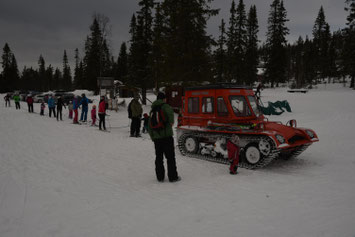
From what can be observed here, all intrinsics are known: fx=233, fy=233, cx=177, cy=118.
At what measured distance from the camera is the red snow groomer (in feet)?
22.7

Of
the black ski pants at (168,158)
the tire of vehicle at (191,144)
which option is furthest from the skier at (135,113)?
the black ski pants at (168,158)

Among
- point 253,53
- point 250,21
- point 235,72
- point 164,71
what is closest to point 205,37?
point 164,71

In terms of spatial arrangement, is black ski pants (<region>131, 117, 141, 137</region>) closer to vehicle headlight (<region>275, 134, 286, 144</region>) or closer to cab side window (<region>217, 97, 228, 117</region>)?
cab side window (<region>217, 97, 228, 117</region>)

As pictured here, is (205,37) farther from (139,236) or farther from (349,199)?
(139,236)

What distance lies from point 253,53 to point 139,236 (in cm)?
4562

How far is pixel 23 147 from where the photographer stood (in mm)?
9789

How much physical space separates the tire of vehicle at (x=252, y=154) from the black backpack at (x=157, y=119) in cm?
298

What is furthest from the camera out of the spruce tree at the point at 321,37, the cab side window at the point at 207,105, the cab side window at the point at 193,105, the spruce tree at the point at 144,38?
the spruce tree at the point at 321,37

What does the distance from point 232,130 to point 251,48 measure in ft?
133

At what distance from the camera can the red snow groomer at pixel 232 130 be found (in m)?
6.91

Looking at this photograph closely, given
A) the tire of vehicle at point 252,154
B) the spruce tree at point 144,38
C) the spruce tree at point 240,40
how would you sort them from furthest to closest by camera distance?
the spruce tree at point 240,40
the spruce tree at point 144,38
the tire of vehicle at point 252,154

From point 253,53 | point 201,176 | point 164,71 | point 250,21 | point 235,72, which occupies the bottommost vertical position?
point 201,176

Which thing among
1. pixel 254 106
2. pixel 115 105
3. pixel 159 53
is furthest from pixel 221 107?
pixel 115 105

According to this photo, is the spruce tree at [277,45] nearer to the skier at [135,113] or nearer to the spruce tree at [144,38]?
the spruce tree at [144,38]
